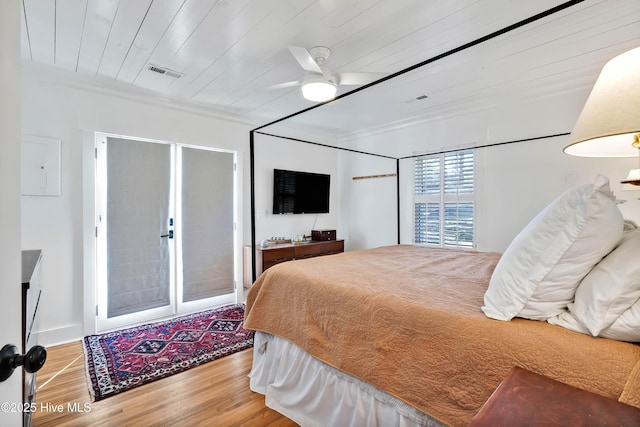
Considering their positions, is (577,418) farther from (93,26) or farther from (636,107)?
(93,26)

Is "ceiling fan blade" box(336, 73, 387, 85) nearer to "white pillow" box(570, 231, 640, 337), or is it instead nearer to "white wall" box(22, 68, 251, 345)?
"white pillow" box(570, 231, 640, 337)

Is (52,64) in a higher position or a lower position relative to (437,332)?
higher

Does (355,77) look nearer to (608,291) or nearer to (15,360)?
(608,291)

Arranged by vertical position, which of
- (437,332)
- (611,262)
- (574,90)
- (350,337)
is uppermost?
(574,90)

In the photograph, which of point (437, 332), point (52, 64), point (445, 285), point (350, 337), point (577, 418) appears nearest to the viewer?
point (577, 418)

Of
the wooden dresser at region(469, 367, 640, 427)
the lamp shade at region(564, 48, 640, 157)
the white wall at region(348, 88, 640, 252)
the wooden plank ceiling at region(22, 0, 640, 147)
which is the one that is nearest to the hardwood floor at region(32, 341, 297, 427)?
the wooden dresser at region(469, 367, 640, 427)

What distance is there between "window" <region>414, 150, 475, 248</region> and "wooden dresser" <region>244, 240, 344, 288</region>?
137 centimetres

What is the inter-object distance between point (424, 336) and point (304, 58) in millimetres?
1924

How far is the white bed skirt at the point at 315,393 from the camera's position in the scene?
137cm

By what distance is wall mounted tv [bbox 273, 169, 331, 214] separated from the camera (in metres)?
4.53

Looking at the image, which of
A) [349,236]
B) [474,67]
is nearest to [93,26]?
[474,67]

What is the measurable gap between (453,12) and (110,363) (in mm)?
3685

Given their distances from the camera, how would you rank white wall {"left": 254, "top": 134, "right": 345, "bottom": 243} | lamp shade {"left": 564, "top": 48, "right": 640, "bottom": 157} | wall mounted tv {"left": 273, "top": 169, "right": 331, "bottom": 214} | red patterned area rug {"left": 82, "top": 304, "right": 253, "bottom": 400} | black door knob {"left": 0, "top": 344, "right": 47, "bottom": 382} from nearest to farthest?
black door knob {"left": 0, "top": 344, "right": 47, "bottom": 382} < lamp shade {"left": 564, "top": 48, "right": 640, "bottom": 157} < red patterned area rug {"left": 82, "top": 304, "right": 253, "bottom": 400} < white wall {"left": 254, "top": 134, "right": 345, "bottom": 243} < wall mounted tv {"left": 273, "top": 169, "right": 331, "bottom": 214}

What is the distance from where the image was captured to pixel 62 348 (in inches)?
110
